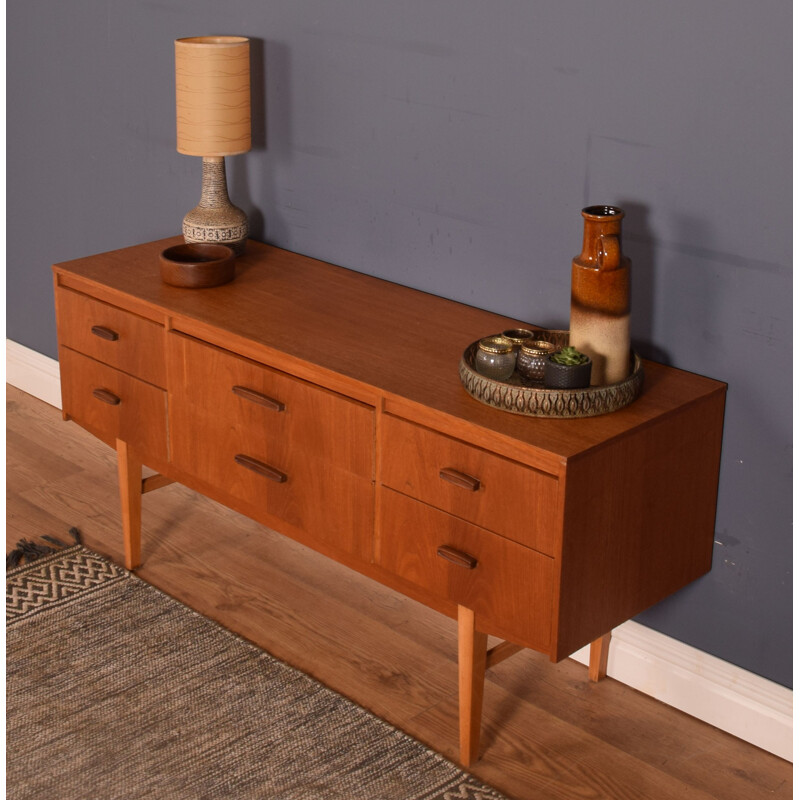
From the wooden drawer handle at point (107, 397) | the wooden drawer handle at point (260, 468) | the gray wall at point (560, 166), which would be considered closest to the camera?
the gray wall at point (560, 166)

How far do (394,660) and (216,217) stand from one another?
1102 millimetres

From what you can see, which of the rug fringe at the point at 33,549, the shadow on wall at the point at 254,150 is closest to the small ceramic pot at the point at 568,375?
the shadow on wall at the point at 254,150

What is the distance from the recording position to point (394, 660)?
257 cm

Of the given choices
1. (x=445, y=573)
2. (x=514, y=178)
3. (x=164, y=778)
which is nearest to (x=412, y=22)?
(x=514, y=178)

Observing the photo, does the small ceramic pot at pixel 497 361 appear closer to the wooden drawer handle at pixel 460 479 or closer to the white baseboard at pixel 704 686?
the wooden drawer handle at pixel 460 479

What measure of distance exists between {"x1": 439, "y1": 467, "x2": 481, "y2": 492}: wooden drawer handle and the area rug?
582mm

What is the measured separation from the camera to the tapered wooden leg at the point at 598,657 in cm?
247

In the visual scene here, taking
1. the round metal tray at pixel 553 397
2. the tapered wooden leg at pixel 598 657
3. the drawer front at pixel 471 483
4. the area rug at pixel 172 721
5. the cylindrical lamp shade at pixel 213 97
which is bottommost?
the area rug at pixel 172 721

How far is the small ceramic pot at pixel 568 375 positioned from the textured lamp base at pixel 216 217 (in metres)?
1.07

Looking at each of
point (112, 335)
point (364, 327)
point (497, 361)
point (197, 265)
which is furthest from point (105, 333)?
point (497, 361)

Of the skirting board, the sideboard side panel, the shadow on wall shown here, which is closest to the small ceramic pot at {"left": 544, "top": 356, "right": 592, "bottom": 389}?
the sideboard side panel

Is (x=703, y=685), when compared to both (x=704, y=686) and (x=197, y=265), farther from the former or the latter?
(x=197, y=265)

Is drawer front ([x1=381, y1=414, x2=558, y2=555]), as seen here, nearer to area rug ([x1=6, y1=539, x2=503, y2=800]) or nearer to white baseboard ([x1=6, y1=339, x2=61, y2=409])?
area rug ([x1=6, y1=539, x2=503, y2=800])

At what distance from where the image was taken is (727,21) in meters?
1.99
